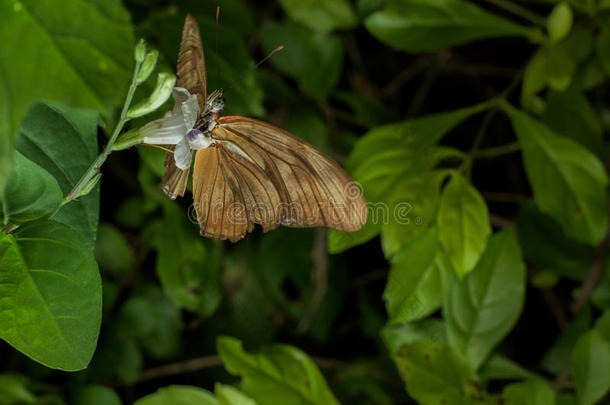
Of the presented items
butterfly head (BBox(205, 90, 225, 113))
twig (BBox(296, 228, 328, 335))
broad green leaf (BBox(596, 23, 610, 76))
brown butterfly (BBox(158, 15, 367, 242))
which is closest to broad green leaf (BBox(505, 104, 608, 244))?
broad green leaf (BBox(596, 23, 610, 76))

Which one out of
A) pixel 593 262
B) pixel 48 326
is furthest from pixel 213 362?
pixel 593 262

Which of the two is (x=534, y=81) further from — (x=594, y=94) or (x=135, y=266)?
(x=135, y=266)

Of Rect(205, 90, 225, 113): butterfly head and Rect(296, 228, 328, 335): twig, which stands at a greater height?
Rect(205, 90, 225, 113): butterfly head

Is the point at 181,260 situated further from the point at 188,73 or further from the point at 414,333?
the point at 188,73

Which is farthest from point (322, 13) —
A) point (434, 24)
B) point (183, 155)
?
point (183, 155)

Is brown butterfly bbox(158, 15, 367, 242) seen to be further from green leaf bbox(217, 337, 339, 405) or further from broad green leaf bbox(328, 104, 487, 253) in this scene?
green leaf bbox(217, 337, 339, 405)

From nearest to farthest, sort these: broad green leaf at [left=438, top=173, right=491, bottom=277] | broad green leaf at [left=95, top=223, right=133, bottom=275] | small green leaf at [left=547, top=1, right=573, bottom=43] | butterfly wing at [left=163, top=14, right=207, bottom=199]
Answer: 1. butterfly wing at [left=163, top=14, right=207, bottom=199]
2. broad green leaf at [left=438, top=173, right=491, bottom=277]
3. small green leaf at [left=547, top=1, right=573, bottom=43]
4. broad green leaf at [left=95, top=223, right=133, bottom=275]
